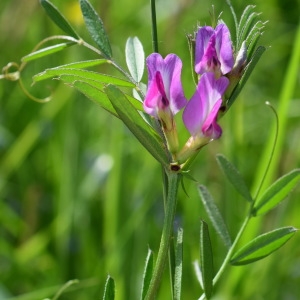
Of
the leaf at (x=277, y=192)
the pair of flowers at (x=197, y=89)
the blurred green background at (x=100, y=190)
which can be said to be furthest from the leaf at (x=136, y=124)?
the blurred green background at (x=100, y=190)

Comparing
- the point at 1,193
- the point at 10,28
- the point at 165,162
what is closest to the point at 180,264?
the point at 165,162

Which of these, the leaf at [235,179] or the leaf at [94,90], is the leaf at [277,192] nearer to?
the leaf at [235,179]

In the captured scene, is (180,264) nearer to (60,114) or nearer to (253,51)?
(253,51)

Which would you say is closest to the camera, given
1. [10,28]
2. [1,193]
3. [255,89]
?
[1,193]

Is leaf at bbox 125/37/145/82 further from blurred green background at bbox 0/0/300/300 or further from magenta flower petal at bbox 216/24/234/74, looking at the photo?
blurred green background at bbox 0/0/300/300

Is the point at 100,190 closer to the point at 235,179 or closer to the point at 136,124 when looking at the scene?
the point at 235,179

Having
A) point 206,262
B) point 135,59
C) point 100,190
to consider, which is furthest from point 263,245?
point 100,190
